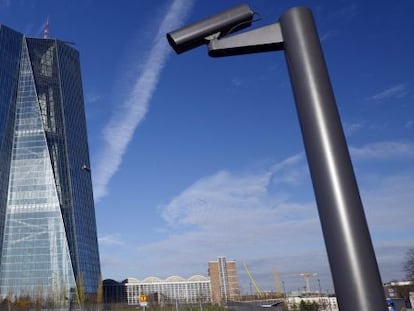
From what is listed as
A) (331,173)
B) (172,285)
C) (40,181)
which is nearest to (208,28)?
(331,173)

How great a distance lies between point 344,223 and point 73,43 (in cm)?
13582

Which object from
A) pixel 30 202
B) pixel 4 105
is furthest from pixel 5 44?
pixel 30 202

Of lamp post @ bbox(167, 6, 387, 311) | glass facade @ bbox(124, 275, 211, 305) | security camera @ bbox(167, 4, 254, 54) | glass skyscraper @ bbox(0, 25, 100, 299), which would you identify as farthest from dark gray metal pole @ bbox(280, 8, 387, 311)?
glass facade @ bbox(124, 275, 211, 305)

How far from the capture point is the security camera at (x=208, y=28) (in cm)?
284

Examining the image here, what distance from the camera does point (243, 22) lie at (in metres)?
2.92

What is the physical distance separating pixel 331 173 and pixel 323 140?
216mm

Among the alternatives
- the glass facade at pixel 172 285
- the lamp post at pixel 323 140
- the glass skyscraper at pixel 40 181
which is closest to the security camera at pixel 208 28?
the lamp post at pixel 323 140

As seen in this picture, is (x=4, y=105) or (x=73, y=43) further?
(x=73, y=43)

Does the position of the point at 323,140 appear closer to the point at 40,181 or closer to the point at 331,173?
the point at 331,173

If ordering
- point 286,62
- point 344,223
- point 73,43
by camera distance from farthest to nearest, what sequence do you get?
point 73,43 → point 286,62 → point 344,223

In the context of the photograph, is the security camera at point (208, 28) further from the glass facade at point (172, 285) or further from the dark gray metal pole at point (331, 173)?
the glass facade at point (172, 285)

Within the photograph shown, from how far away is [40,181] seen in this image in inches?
3836

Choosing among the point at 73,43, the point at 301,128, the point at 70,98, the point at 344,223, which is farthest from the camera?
the point at 73,43

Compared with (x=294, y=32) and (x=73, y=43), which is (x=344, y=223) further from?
(x=73, y=43)
